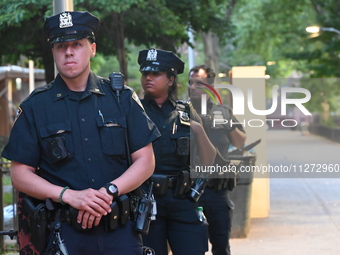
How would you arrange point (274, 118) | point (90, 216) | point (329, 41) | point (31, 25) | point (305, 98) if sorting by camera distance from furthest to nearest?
point (329, 41) < point (31, 25) < point (274, 118) < point (305, 98) < point (90, 216)

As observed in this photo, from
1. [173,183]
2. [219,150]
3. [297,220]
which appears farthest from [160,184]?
[297,220]

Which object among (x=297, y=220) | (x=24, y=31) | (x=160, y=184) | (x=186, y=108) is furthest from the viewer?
(x=297, y=220)

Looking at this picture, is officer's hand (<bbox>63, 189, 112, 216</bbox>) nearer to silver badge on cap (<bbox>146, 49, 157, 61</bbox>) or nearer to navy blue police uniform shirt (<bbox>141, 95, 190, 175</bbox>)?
navy blue police uniform shirt (<bbox>141, 95, 190, 175</bbox>)

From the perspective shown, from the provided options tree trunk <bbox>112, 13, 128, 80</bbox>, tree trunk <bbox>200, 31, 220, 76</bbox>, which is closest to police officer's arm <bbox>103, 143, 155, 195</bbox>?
tree trunk <bbox>112, 13, 128, 80</bbox>

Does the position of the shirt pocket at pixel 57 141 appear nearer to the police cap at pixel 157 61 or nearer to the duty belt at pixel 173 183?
the duty belt at pixel 173 183

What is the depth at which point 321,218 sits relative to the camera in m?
11.9

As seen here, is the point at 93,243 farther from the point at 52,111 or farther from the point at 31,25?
the point at 31,25

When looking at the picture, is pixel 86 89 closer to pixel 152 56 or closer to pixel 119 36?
pixel 152 56

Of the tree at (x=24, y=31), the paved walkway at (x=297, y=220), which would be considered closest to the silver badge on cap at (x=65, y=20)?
the paved walkway at (x=297, y=220)

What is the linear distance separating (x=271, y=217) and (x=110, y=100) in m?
8.37

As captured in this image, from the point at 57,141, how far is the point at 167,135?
181 cm

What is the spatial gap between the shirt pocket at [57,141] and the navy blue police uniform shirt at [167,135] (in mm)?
1656

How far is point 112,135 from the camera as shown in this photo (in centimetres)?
391

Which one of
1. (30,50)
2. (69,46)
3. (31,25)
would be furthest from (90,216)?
(30,50)
